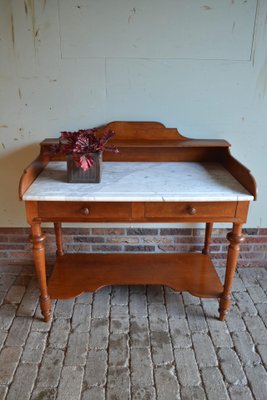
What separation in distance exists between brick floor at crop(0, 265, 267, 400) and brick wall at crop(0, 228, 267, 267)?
225 mm


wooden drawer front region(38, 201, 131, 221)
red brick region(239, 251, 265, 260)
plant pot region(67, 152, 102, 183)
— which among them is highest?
plant pot region(67, 152, 102, 183)

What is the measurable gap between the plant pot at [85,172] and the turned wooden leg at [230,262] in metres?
0.79

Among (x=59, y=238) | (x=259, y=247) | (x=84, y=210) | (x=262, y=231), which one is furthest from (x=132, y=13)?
(x=259, y=247)

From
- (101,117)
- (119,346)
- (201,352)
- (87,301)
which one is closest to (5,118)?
(101,117)

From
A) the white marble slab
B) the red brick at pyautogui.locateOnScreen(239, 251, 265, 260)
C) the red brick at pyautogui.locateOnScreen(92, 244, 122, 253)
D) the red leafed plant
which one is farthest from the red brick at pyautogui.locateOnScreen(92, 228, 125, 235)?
the red brick at pyautogui.locateOnScreen(239, 251, 265, 260)

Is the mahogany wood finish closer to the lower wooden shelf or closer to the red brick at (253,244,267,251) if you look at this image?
the lower wooden shelf

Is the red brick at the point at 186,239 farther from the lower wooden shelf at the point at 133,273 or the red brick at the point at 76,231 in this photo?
the red brick at the point at 76,231

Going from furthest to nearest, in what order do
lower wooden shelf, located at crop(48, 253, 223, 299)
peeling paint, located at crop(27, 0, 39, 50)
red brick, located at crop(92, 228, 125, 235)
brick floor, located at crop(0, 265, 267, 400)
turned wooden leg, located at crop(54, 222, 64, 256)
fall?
red brick, located at crop(92, 228, 125, 235)
turned wooden leg, located at crop(54, 222, 64, 256)
lower wooden shelf, located at crop(48, 253, 223, 299)
peeling paint, located at crop(27, 0, 39, 50)
brick floor, located at crop(0, 265, 267, 400)

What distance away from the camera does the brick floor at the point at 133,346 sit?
157 cm

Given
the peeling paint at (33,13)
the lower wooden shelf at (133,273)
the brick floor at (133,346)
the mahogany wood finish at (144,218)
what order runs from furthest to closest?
the lower wooden shelf at (133,273)
the peeling paint at (33,13)
the mahogany wood finish at (144,218)
the brick floor at (133,346)

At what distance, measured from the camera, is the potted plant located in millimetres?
1687

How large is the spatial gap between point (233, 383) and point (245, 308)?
590 mm

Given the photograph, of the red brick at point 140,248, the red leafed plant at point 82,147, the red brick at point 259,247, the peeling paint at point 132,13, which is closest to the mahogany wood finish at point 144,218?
the red brick at point 140,248

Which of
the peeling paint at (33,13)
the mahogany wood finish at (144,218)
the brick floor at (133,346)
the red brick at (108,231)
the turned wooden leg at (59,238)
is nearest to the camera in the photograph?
the brick floor at (133,346)
